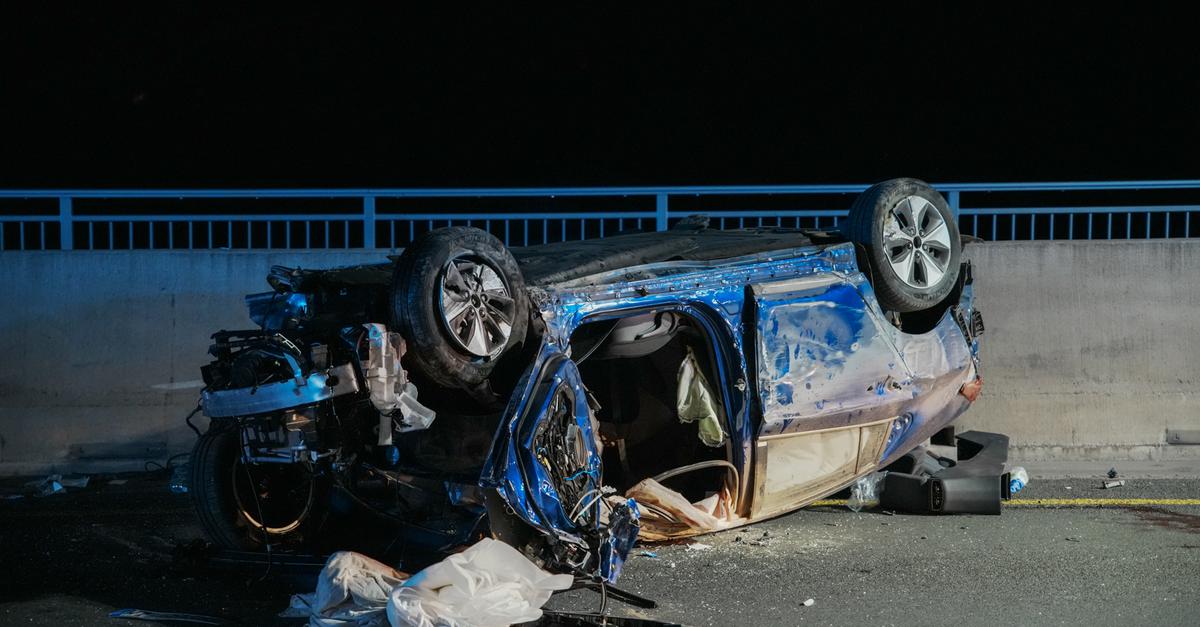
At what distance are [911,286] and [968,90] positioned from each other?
11.8 meters

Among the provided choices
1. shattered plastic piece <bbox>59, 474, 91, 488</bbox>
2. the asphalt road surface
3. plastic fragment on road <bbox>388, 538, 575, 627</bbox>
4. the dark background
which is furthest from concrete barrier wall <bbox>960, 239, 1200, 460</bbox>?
the dark background

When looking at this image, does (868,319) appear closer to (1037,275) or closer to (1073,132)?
(1037,275)

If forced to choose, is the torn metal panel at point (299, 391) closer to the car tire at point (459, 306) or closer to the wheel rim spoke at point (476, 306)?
the car tire at point (459, 306)

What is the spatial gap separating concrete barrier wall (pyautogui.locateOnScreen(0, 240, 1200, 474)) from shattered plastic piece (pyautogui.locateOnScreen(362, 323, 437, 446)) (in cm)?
443

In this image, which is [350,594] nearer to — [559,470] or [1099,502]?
[559,470]

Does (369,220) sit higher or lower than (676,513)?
higher

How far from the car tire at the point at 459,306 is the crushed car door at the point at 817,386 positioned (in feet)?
4.50

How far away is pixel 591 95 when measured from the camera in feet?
59.5

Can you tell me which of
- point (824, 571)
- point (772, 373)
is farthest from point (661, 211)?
point (824, 571)

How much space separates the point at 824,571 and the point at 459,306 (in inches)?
94.0

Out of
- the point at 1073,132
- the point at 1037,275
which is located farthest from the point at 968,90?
the point at 1037,275

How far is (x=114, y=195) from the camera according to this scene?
→ 9.70m

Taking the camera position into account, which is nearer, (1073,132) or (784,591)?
(784,591)

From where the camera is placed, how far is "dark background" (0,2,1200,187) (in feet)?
55.6
